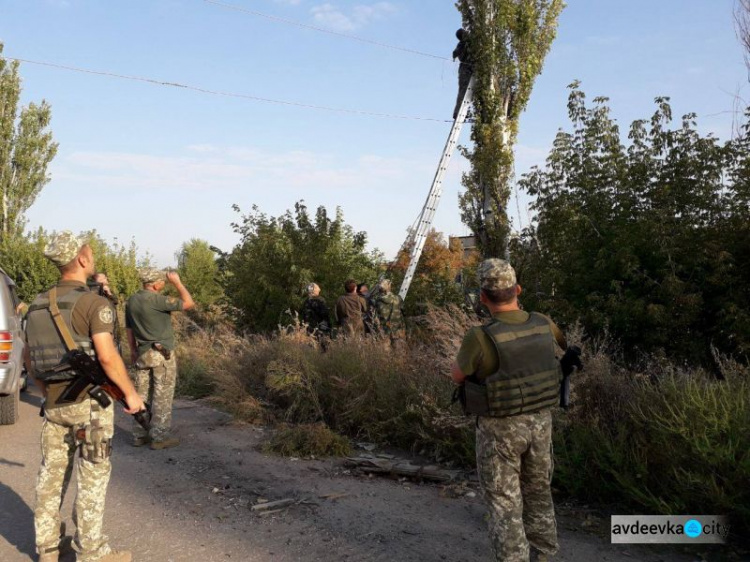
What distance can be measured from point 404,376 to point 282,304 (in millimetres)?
7028

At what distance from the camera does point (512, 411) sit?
3.39 metres

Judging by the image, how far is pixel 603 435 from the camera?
471cm

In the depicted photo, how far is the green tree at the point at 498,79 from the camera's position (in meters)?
13.3

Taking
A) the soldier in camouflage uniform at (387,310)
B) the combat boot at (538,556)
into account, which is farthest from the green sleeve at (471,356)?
the soldier in camouflage uniform at (387,310)

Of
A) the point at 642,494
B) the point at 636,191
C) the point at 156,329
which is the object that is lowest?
the point at 642,494

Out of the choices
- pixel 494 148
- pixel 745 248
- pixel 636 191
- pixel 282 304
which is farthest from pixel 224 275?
pixel 745 248

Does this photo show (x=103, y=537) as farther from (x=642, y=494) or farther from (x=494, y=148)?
(x=494, y=148)

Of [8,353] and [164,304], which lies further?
[8,353]

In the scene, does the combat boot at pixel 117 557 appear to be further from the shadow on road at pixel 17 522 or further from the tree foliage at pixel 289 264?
the tree foliage at pixel 289 264

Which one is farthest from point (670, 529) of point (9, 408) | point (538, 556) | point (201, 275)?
point (201, 275)

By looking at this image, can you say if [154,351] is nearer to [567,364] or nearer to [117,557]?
[117,557]

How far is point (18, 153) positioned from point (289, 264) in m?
19.3

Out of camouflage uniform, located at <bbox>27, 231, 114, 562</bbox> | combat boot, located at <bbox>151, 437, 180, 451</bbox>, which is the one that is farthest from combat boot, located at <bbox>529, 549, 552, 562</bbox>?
combat boot, located at <bbox>151, 437, 180, 451</bbox>

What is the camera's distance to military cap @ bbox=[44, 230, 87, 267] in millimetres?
3740
